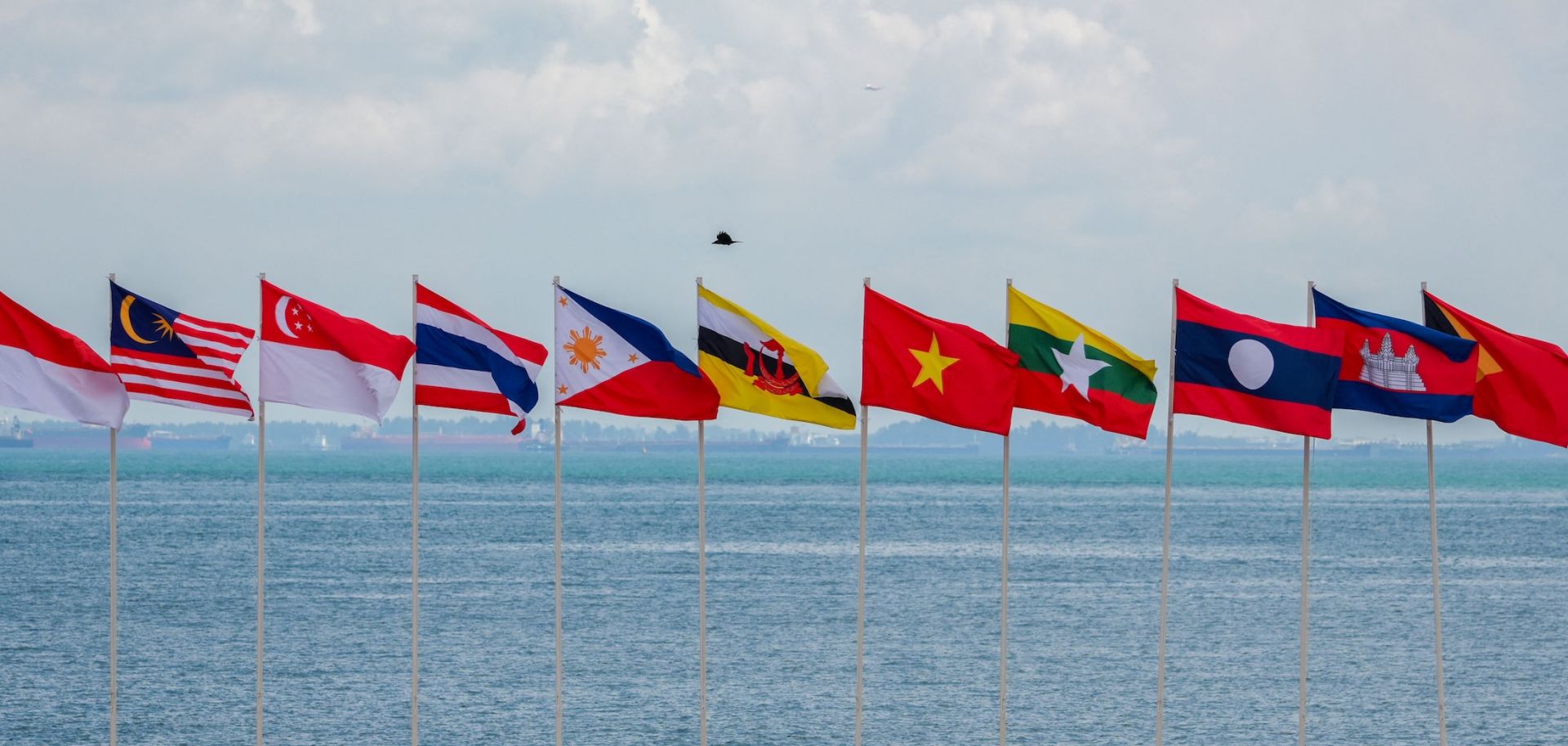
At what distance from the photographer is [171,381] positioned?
23.3 metres

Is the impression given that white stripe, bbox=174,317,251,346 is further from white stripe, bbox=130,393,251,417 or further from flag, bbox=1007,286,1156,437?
flag, bbox=1007,286,1156,437

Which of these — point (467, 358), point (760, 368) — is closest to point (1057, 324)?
point (760, 368)

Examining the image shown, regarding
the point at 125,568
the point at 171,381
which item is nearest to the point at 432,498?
the point at 125,568

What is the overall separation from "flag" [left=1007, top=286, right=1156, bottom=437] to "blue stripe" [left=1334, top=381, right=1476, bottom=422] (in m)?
2.75

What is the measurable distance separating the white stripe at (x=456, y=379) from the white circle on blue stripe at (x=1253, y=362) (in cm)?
1011

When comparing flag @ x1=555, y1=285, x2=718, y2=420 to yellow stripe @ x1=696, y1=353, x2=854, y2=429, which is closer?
yellow stripe @ x1=696, y1=353, x2=854, y2=429

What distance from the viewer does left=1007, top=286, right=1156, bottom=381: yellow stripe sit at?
79.1 ft

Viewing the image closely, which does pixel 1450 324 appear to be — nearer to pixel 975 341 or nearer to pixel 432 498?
pixel 975 341

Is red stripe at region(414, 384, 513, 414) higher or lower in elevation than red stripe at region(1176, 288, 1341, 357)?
lower

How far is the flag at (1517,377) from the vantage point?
23.8 m

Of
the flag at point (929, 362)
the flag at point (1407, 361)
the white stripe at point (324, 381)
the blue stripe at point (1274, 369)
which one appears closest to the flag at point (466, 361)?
the white stripe at point (324, 381)

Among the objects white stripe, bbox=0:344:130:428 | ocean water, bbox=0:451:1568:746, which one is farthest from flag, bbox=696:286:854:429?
ocean water, bbox=0:451:1568:746

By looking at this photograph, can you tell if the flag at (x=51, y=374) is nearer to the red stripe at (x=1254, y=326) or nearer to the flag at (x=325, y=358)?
the flag at (x=325, y=358)

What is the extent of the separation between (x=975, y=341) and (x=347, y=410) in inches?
334
